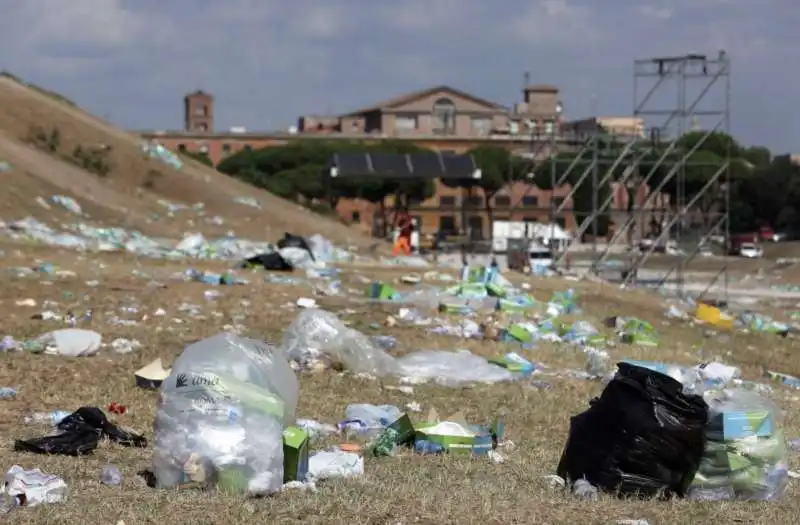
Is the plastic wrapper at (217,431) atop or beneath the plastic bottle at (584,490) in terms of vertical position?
atop

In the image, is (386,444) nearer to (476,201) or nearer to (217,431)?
(217,431)

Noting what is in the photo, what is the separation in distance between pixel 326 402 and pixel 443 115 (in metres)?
75.8

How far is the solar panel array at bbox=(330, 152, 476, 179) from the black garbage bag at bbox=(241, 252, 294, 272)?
1779cm

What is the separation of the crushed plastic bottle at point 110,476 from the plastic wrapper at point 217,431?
0.23 metres

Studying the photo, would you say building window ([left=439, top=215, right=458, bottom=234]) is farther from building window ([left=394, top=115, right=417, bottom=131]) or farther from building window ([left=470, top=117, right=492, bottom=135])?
building window ([left=470, top=117, right=492, bottom=135])

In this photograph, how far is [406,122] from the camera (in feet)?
274

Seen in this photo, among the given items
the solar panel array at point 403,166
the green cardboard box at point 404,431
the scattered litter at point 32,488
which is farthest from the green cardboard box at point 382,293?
the solar panel array at point 403,166

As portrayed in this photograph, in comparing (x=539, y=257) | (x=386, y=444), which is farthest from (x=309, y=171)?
(x=386, y=444)

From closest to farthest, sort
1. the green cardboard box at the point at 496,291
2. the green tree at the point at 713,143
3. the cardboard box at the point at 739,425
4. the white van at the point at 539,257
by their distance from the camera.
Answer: the cardboard box at the point at 739,425, the green cardboard box at the point at 496,291, the white van at the point at 539,257, the green tree at the point at 713,143

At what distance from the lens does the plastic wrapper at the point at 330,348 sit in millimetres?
9555

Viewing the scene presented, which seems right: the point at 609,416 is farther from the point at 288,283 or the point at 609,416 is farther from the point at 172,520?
the point at 288,283

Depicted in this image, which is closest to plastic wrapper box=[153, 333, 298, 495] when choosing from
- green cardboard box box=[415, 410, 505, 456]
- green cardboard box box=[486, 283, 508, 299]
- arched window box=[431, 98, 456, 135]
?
green cardboard box box=[415, 410, 505, 456]

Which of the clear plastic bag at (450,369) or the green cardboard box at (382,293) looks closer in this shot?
the clear plastic bag at (450,369)

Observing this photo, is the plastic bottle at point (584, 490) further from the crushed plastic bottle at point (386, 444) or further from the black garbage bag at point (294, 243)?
the black garbage bag at point (294, 243)
